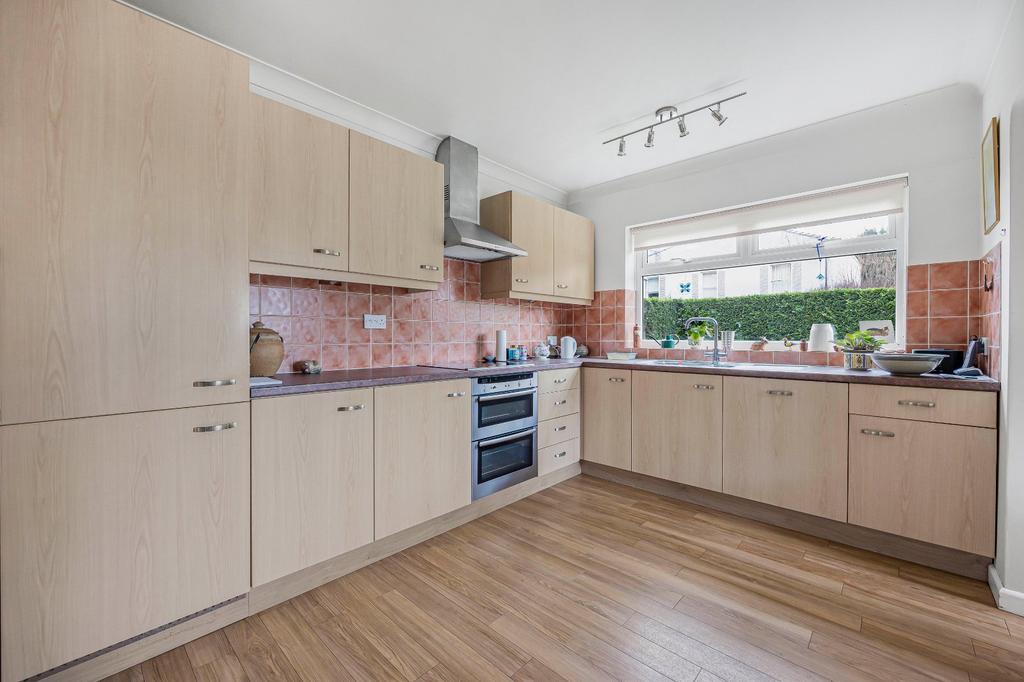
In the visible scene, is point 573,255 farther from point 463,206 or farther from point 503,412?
point 503,412

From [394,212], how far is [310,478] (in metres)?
1.45

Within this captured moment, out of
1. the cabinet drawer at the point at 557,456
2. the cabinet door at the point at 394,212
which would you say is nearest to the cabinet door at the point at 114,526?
the cabinet door at the point at 394,212

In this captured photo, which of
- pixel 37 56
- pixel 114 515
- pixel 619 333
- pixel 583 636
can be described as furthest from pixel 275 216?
pixel 619 333

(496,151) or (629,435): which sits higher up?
(496,151)

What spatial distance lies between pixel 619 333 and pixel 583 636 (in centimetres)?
274

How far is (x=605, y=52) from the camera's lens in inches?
83.2

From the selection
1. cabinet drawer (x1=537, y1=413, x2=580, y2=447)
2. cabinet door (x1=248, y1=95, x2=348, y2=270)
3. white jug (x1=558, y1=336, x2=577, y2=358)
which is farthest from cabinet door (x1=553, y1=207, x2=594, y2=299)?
A: cabinet door (x1=248, y1=95, x2=348, y2=270)

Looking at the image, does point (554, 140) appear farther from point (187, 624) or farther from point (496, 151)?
point (187, 624)

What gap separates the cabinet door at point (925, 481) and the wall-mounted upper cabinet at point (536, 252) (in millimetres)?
2189

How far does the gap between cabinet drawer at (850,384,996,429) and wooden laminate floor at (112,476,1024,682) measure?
746mm

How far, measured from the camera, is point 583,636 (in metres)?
1.63

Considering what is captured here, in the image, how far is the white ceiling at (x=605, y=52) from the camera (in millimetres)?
1838

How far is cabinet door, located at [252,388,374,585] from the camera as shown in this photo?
1.74 meters

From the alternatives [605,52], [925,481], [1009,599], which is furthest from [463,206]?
[1009,599]
